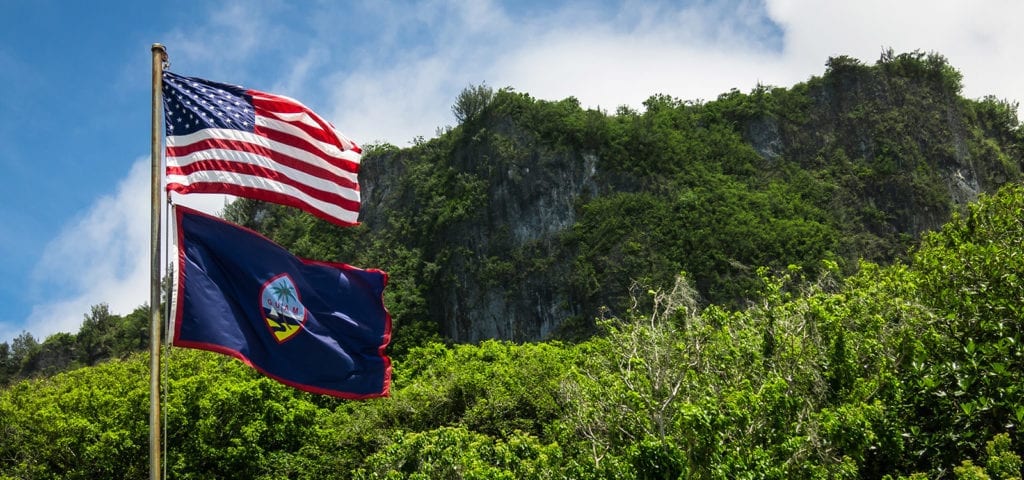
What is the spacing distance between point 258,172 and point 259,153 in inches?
8.5

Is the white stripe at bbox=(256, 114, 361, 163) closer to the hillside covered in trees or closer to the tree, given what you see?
the hillside covered in trees

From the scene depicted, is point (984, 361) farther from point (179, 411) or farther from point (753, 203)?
point (753, 203)

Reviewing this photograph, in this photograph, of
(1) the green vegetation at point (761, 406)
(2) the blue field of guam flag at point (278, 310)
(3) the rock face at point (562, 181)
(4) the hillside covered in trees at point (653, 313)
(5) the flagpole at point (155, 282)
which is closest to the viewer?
(5) the flagpole at point (155, 282)

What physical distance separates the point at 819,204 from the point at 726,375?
5151 cm

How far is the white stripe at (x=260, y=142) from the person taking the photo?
9500 millimetres

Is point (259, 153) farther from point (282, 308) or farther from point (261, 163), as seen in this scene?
point (282, 308)

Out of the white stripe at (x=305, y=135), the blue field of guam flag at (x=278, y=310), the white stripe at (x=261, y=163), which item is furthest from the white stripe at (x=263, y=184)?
the white stripe at (x=305, y=135)

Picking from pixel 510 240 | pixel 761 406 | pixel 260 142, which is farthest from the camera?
pixel 510 240

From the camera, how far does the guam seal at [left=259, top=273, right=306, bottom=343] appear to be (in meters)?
9.84

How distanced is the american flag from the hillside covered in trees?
536 cm

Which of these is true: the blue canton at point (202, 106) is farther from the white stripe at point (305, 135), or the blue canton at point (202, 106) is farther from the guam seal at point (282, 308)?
the guam seal at point (282, 308)

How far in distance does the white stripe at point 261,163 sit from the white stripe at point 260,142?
0.39 feet

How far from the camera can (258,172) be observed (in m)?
9.95

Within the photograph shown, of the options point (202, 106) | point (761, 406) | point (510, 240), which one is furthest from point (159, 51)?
point (510, 240)
